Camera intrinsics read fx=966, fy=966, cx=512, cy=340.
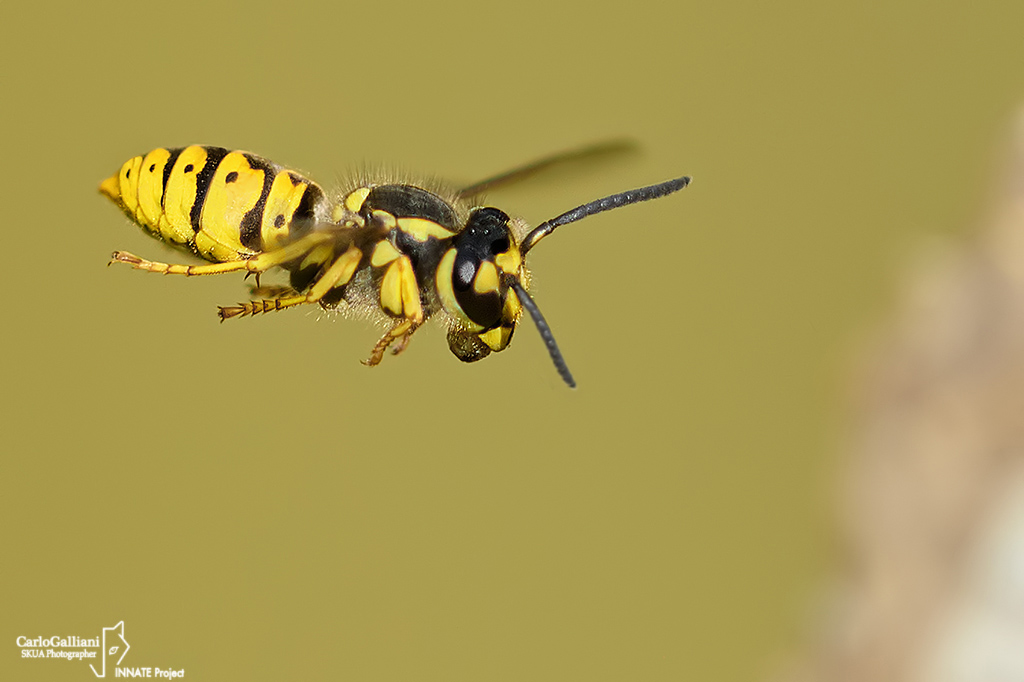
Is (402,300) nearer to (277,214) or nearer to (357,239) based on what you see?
(357,239)


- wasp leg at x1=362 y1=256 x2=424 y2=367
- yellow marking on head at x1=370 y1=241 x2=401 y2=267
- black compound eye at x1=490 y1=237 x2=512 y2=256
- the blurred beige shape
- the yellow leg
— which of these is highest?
yellow marking on head at x1=370 y1=241 x2=401 y2=267

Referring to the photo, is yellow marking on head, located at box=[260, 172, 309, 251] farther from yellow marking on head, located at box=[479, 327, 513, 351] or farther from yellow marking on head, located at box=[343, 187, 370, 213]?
yellow marking on head, located at box=[479, 327, 513, 351]

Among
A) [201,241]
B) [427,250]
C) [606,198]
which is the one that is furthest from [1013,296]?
[201,241]

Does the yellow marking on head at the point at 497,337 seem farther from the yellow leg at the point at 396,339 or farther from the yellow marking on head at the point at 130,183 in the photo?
the yellow marking on head at the point at 130,183

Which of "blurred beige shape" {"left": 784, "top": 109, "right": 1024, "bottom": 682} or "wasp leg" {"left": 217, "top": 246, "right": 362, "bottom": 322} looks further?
"blurred beige shape" {"left": 784, "top": 109, "right": 1024, "bottom": 682}

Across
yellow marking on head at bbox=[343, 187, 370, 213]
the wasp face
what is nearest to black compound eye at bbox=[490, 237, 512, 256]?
the wasp face

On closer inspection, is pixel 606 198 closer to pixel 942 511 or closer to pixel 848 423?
pixel 942 511
